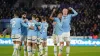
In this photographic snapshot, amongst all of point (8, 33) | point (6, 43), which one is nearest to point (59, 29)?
point (6, 43)

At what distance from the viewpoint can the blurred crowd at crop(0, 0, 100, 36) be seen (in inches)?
1716

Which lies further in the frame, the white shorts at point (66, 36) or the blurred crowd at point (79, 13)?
the blurred crowd at point (79, 13)

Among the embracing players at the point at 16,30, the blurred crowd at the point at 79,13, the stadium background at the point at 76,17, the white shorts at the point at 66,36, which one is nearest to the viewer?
the embracing players at the point at 16,30

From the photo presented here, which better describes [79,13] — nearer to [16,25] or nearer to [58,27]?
[58,27]

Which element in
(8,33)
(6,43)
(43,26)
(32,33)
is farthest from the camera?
(8,33)

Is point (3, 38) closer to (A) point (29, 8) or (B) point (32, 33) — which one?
(A) point (29, 8)

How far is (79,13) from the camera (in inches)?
1869

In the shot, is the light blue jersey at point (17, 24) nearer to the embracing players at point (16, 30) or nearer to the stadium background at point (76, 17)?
the embracing players at point (16, 30)

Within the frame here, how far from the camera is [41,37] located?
2189 cm

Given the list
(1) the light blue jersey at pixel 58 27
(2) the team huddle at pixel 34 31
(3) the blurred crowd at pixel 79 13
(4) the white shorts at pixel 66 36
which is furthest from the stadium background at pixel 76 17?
(4) the white shorts at pixel 66 36

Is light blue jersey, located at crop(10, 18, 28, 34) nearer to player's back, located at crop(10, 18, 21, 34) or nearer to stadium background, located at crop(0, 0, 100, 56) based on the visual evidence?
player's back, located at crop(10, 18, 21, 34)

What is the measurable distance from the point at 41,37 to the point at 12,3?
103ft

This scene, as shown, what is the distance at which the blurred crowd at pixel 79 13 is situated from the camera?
143ft

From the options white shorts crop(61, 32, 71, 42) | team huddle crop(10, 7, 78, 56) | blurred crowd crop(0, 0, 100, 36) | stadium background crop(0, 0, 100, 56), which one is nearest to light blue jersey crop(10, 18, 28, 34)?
team huddle crop(10, 7, 78, 56)
